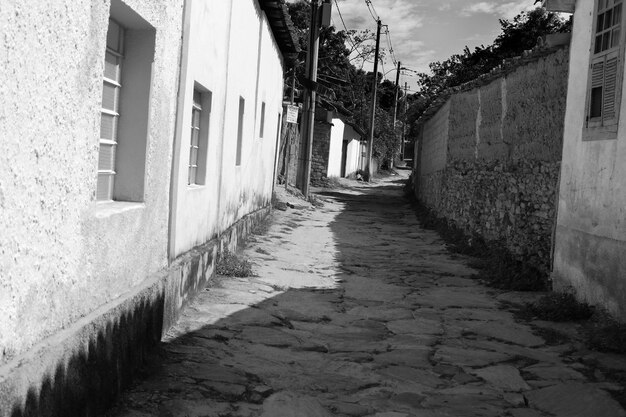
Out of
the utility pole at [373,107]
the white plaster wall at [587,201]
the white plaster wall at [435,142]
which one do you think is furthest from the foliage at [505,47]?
the white plaster wall at [587,201]

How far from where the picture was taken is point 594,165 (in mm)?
6391

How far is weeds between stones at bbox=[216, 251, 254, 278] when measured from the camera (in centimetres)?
761

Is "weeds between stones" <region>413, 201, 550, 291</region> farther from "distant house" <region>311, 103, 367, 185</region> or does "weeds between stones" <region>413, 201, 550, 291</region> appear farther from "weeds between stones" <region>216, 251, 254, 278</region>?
"distant house" <region>311, 103, 367, 185</region>

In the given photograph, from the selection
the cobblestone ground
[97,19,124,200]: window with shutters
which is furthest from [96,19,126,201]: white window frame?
the cobblestone ground

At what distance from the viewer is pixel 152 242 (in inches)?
188

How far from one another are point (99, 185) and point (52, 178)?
4.14ft

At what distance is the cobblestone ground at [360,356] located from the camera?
13.5 ft

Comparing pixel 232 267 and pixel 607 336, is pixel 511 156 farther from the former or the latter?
pixel 607 336

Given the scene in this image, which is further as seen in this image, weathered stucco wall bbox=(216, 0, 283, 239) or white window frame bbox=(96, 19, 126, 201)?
weathered stucco wall bbox=(216, 0, 283, 239)

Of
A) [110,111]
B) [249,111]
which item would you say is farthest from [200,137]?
[249,111]

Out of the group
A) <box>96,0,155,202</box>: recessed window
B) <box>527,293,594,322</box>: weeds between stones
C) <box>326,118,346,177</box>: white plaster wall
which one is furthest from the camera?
<box>326,118,346,177</box>: white plaster wall

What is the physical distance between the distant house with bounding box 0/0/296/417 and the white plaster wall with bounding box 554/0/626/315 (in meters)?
3.51

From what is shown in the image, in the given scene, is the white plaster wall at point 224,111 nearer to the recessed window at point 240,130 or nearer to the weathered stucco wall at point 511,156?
the recessed window at point 240,130

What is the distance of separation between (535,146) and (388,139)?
1443 inches
